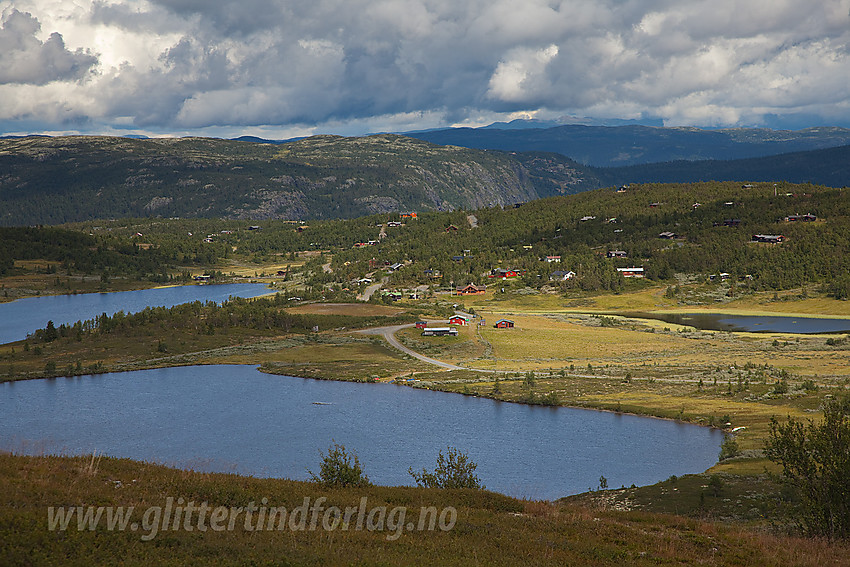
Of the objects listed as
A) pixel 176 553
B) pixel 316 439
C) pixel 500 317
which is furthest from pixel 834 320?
pixel 176 553

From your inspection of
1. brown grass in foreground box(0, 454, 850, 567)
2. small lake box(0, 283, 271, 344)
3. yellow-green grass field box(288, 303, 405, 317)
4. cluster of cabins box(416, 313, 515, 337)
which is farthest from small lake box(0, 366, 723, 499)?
small lake box(0, 283, 271, 344)

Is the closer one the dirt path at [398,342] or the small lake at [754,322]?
the dirt path at [398,342]

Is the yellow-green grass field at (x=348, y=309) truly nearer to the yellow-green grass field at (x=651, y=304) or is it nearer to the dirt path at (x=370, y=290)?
the dirt path at (x=370, y=290)

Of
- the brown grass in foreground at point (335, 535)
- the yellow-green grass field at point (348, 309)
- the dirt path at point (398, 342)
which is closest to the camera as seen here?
the brown grass in foreground at point (335, 535)

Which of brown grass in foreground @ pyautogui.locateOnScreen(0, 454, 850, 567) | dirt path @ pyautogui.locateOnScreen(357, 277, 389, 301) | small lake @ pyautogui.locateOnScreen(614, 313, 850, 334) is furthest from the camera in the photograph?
dirt path @ pyautogui.locateOnScreen(357, 277, 389, 301)

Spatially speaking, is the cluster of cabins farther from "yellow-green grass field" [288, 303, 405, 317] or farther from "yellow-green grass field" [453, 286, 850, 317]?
"yellow-green grass field" [453, 286, 850, 317]

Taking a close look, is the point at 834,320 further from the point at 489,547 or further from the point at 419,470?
the point at 489,547

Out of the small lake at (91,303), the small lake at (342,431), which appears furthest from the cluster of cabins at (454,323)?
the small lake at (91,303)
